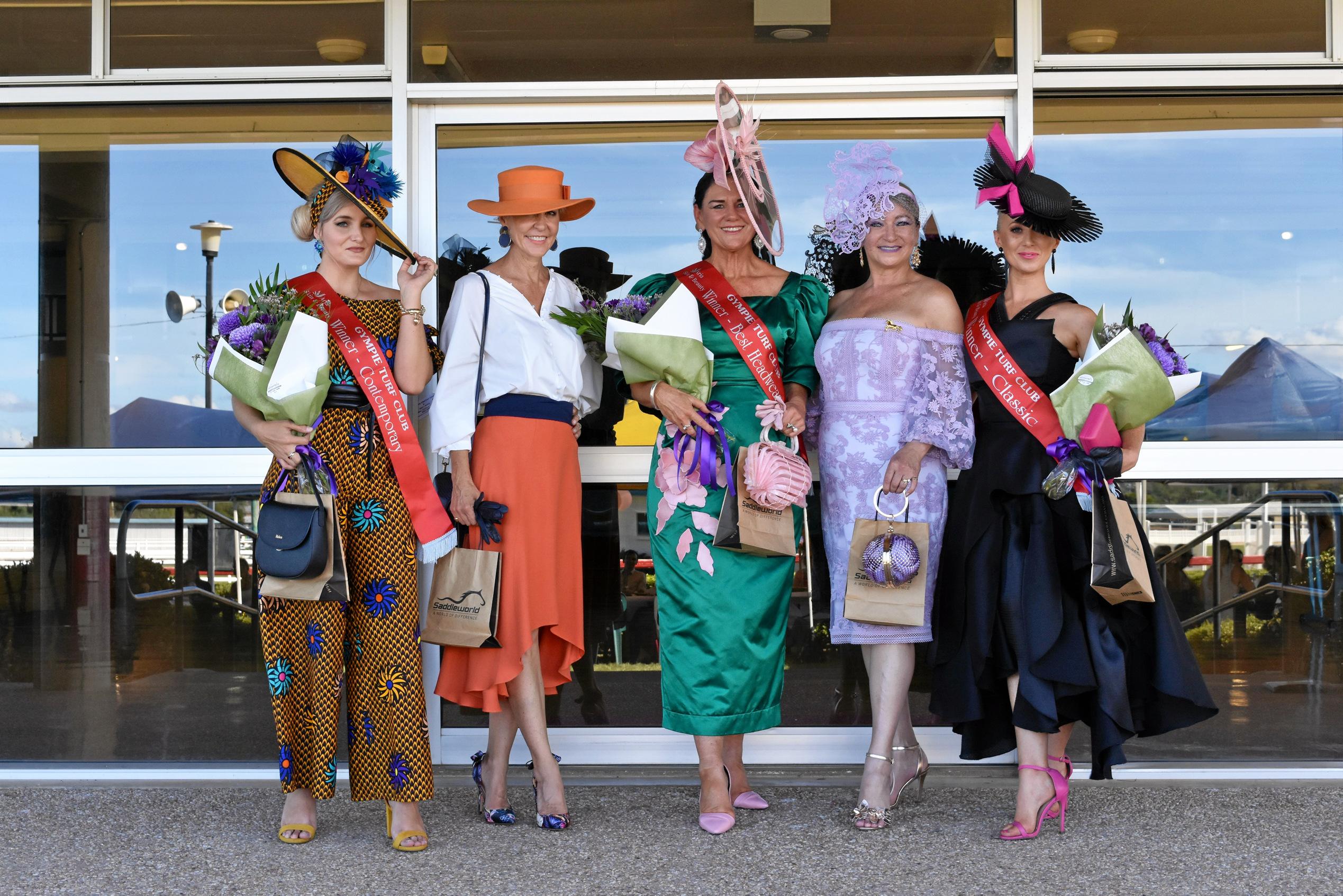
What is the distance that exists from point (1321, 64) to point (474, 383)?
2.77m

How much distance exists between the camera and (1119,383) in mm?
2857

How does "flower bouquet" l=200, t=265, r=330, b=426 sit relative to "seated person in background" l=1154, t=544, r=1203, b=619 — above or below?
above

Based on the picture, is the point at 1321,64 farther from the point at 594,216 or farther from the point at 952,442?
the point at 594,216

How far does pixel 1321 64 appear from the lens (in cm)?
372

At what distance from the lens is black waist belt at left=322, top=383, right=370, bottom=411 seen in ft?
9.84

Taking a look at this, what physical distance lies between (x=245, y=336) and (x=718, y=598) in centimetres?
134

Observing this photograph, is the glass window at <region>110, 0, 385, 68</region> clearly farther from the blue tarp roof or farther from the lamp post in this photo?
the blue tarp roof

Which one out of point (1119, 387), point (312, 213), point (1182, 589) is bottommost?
point (1182, 589)

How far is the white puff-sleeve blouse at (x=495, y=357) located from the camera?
10.2 ft

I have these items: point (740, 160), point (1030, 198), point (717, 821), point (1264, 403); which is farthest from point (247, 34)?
point (1264, 403)

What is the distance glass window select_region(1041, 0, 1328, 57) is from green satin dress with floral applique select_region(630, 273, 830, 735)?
1.40m

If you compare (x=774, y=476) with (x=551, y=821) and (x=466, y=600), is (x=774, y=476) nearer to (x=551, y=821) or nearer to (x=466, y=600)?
(x=466, y=600)

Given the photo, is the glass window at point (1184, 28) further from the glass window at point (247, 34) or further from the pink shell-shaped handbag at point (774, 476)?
the glass window at point (247, 34)

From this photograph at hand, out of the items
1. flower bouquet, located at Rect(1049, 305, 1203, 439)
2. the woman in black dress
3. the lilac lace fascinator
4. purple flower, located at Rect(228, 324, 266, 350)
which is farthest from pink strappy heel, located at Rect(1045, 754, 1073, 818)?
purple flower, located at Rect(228, 324, 266, 350)
